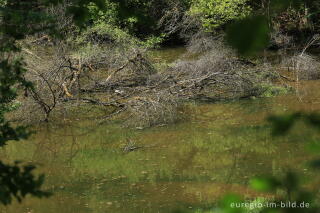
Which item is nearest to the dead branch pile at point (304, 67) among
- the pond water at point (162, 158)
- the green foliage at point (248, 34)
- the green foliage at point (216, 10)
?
the pond water at point (162, 158)

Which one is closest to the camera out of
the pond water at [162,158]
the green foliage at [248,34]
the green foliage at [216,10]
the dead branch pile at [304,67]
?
the green foliage at [248,34]

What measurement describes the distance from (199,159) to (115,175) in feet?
5.38

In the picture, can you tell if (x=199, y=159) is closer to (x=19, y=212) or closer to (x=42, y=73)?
(x=19, y=212)

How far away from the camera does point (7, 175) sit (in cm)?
285

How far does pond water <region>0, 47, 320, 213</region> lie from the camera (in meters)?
8.73

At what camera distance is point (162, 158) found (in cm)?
1059

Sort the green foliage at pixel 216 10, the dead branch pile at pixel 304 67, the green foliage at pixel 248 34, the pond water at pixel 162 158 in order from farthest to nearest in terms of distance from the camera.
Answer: the green foliage at pixel 216 10, the dead branch pile at pixel 304 67, the pond water at pixel 162 158, the green foliage at pixel 248 34

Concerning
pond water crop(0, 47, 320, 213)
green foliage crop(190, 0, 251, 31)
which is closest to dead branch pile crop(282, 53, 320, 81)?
pond water crop(0, 47, 320, 213)

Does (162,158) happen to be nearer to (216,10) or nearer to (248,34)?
(248,34)

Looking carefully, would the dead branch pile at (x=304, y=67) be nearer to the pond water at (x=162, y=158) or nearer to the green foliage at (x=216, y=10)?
the pond water at (x=162, y=158)

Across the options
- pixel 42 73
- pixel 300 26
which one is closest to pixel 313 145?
pixel 42 73

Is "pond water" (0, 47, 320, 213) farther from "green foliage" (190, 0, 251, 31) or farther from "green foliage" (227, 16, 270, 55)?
"green foliage" (227, 16, 270, 55)

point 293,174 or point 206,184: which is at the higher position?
point 293,174

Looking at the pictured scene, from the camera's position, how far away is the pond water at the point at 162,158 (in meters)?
8.73
